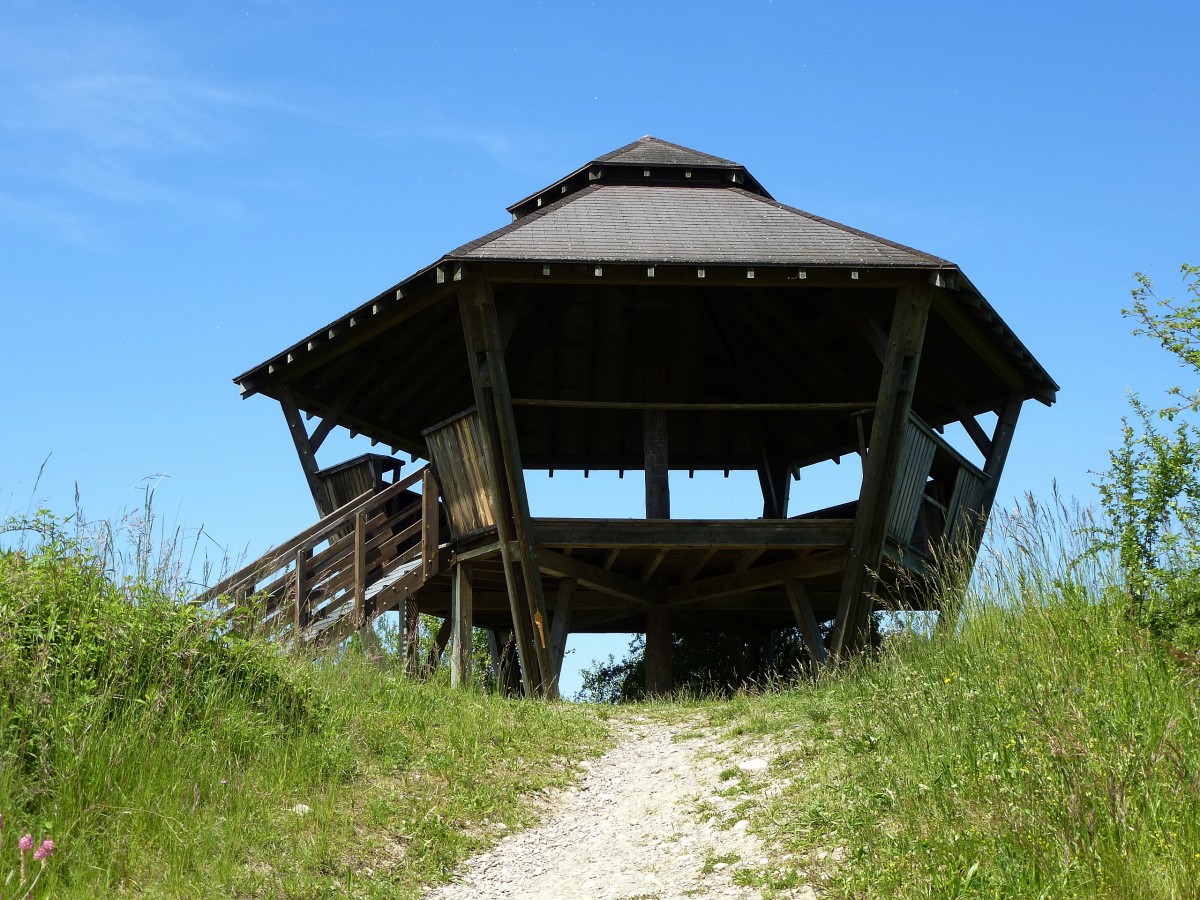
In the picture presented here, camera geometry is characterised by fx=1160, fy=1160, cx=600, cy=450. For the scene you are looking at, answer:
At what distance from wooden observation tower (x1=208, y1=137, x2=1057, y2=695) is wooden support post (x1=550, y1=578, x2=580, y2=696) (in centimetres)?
3

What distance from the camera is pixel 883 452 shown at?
42.1 feet

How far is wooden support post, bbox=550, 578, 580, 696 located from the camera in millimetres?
13680

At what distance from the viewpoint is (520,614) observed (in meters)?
13.3

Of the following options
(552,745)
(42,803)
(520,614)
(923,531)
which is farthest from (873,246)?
(42,803)

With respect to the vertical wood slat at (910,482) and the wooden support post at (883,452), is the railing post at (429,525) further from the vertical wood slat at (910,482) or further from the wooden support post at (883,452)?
the vertical wood slat at (910,482)

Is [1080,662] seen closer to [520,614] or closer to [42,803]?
[42,803]

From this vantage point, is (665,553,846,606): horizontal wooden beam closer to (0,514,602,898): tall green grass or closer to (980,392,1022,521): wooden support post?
(980,392,1022,521): wooden support post

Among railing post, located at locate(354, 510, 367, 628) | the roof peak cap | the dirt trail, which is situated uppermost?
the roof peak cap

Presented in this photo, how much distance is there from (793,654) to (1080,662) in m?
12.7

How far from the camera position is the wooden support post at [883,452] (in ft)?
41.1

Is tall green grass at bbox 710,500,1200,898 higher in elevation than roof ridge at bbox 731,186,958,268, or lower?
lower

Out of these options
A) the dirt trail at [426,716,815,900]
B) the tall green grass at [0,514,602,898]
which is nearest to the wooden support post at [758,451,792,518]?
the dirt trail at [426,716,815,900]

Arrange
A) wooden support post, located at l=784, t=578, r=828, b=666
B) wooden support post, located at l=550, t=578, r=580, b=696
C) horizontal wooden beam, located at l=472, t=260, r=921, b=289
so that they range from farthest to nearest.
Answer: wooden support post, located at l=784, t=578, r=828, b=666 → wooden support post, located at l=550, t=578, r=580, b=696 → horizontal wooden beam, located at l=472, t=260, r=921, b=289

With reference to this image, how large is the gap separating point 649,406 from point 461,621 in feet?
11.4
